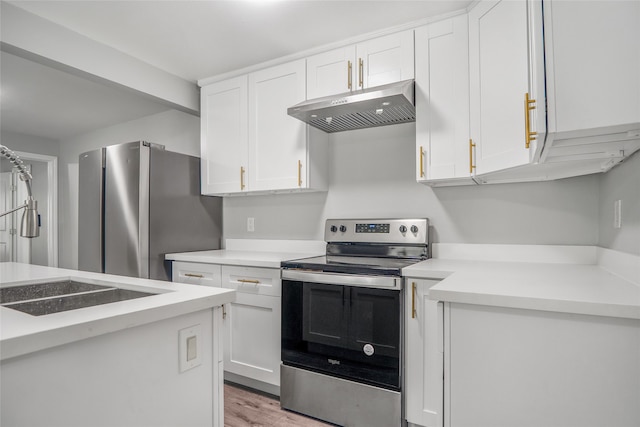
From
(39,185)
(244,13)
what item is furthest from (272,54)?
(39,185)

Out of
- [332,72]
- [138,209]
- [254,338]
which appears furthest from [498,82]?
[138,209]

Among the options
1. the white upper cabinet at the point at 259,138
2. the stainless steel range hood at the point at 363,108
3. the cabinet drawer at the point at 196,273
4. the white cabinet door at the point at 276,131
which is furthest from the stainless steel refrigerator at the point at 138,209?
the stainless steel range hood at the point at 363,108

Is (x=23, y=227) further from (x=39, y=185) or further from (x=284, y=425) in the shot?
(x=39, y=185)

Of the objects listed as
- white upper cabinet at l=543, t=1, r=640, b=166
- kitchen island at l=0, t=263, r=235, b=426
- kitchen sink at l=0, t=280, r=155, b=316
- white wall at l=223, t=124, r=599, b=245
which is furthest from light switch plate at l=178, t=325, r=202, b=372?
white wall at l=223, t=124, r=599, b=245

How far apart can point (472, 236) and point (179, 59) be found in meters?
2.36

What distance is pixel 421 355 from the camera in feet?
5.98

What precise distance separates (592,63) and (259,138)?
208cm

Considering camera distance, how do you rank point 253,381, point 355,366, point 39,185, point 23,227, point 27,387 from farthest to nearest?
1. point 39,185
2. point 253,381
3. point 355,366
4. point 23,227
5. point 27,387

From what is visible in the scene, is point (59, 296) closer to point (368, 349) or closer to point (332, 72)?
point (368, 349)

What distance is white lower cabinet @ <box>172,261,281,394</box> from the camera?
226 cm

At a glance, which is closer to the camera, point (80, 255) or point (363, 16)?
point (363, 16)

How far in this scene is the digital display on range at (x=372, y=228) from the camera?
7.84 ft

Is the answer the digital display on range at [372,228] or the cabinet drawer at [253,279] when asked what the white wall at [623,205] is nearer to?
the digital display on range at [372,228]

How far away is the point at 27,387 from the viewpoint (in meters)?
0.74
